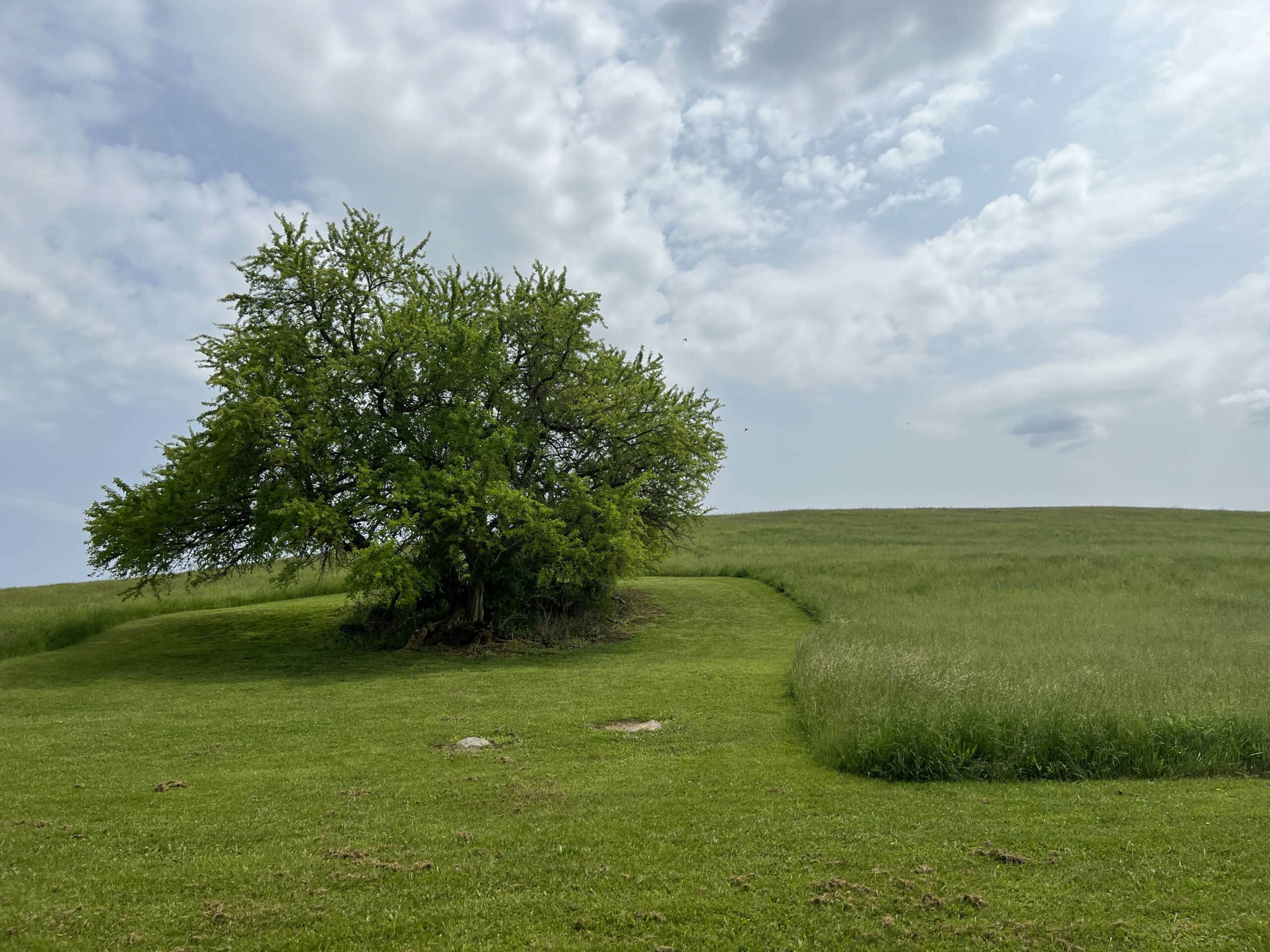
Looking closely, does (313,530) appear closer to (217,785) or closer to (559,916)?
(217,785)

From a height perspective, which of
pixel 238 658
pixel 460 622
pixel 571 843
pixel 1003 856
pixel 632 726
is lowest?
pixel 1003 856

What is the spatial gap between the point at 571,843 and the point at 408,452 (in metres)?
18.2

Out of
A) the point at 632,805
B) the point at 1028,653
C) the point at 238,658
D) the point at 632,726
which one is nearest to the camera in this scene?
the point at 632,805

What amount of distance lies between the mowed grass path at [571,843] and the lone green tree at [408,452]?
8.50 m

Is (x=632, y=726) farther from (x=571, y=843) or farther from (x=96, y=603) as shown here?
(x=96, y=603)

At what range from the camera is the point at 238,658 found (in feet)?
77.2

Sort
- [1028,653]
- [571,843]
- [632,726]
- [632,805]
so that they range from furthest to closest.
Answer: [1028,653] < [632,726] < [632,805] < [571,843]

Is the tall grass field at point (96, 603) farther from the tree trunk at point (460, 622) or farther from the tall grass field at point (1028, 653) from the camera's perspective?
the tall grass field at point (1028, 653)

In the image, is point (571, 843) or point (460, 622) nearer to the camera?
point (571, 843)

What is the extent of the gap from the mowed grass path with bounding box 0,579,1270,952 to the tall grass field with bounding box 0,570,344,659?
13.8m

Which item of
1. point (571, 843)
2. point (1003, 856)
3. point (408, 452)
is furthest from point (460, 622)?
point (1003, 856)

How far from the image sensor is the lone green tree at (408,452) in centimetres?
2261

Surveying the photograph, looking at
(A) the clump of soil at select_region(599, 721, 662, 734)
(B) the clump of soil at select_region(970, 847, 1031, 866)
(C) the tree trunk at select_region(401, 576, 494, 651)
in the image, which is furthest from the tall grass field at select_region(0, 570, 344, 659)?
(B) the clump of soil at select_region(970, 847, 1031, 866)

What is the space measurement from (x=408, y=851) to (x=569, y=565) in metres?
16.6
